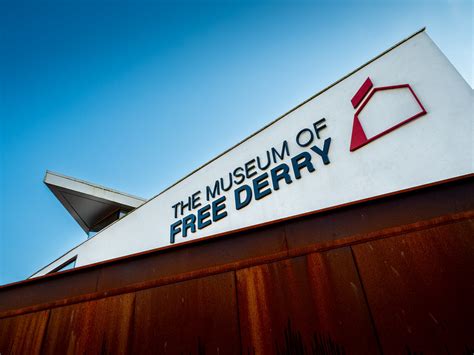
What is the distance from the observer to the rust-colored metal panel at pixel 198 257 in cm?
387

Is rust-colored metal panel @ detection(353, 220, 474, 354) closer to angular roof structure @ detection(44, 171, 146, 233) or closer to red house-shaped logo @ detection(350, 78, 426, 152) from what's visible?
red house-shaped logo @ detection(350, 78, 426, 152)

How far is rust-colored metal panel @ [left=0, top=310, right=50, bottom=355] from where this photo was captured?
13.0 feet

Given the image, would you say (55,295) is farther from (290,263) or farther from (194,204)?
(194,204)

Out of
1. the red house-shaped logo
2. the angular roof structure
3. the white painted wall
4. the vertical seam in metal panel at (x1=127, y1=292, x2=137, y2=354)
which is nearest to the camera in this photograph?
the vertical seam in metal panel at (x1=127, y1=292, x2=137, y2=354)

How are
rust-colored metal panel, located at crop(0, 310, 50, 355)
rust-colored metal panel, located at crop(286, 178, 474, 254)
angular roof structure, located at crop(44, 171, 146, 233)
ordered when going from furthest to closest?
angular roof structure, located at crop(44, 171, 146, 233) < rust-colored metal panel, located at crop(0, 310, 50, 355) < rust-colored metal panel, located at crop(286, 178, 474, 254)

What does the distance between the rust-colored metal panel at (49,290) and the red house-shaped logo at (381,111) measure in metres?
6.11

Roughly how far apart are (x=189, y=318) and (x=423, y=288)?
2.58 m

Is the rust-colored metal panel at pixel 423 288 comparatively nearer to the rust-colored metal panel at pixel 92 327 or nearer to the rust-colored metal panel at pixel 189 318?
the rust-colored metal panel at pixel 189 318

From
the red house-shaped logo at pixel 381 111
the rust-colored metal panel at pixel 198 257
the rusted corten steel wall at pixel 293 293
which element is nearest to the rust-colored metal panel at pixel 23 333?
the rusted corten steel wall at pixel 293 293

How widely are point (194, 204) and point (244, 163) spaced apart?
228 centimetres

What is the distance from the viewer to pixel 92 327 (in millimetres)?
3867

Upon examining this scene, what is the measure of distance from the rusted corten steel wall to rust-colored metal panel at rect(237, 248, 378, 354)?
10 millimetres

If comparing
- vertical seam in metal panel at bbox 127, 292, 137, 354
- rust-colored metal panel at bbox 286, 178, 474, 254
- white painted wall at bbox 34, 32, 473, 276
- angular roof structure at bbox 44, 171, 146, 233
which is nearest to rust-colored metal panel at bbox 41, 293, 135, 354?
vertical seam in metal panel at bbox 127, 292, 137, 354

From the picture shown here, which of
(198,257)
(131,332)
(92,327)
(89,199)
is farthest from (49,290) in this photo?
(89,199)
